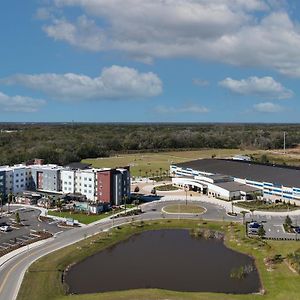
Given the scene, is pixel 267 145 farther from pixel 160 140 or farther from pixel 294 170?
pixel 294 170

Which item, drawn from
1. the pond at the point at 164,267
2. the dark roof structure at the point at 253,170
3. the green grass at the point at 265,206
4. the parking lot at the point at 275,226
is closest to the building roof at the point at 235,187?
the dark roof structure at the point at 253,170

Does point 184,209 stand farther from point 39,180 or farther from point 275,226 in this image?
point 39,180

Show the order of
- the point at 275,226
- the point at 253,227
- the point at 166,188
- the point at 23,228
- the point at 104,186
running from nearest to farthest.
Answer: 1. the point at 253,227
2. the point at 23,228
3. the point at 275,226
4. the point at 104,186
5. the point at 166,188

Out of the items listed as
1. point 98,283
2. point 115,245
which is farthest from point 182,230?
point 98,283

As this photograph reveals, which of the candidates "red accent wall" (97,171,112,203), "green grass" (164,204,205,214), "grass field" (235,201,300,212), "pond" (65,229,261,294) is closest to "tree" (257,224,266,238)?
"pond" (65,229,261,294)

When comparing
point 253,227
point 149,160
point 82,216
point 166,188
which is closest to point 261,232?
point 253,227

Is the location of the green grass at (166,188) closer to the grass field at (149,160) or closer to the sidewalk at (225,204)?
the sidewalk at (225,204)
